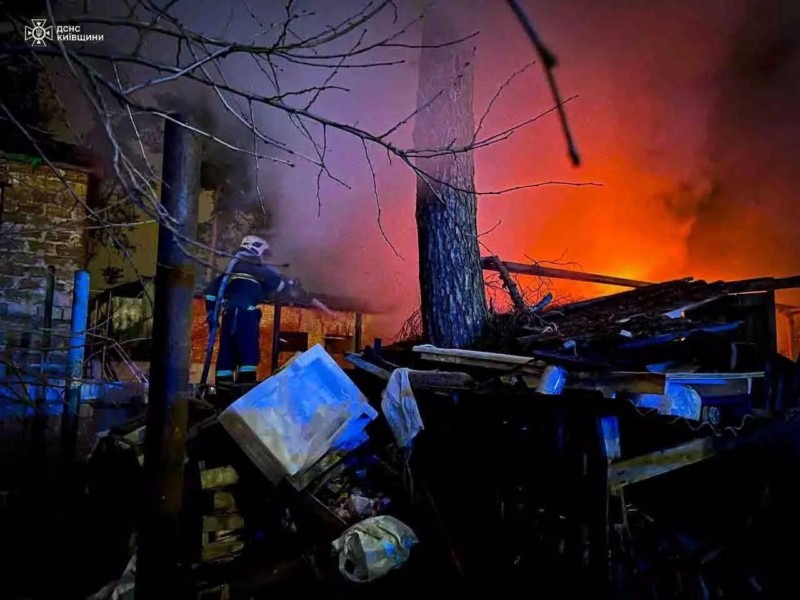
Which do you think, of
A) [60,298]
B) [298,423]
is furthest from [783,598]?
[60,298]

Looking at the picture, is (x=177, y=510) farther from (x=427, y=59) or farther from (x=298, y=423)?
(x=427, y=59)

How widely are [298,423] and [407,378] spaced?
1.08 m

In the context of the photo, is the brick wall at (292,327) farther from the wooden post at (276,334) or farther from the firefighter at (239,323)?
the firefighter at (239,323)

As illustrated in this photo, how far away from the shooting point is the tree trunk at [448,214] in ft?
20.1

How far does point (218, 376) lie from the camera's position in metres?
7.20

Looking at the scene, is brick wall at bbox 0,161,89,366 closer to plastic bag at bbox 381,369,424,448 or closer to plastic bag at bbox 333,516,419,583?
plastic bag at bbox 381,369,424,448

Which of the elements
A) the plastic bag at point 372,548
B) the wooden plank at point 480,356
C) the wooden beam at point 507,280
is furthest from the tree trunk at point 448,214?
the plastic bag at point 372,548

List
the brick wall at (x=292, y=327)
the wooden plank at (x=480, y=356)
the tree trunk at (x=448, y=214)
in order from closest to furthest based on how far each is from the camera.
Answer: the wooden plank at (x=480, y=356), the tree trunk at (x=448, y=214), the brick wall at (x=292, y=327)

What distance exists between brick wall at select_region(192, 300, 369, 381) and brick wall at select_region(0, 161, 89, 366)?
2.83 m

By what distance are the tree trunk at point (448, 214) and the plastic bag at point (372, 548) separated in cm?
260

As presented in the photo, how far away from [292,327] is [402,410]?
9.22 metres

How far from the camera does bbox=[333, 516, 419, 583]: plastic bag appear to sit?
3.55m

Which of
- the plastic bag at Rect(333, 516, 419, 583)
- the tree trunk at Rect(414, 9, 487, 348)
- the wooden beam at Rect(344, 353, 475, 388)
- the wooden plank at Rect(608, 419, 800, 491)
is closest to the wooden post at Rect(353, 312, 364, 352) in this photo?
the tree trunk at Rect(414, 9, 487, 348)

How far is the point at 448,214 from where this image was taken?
628 cm
